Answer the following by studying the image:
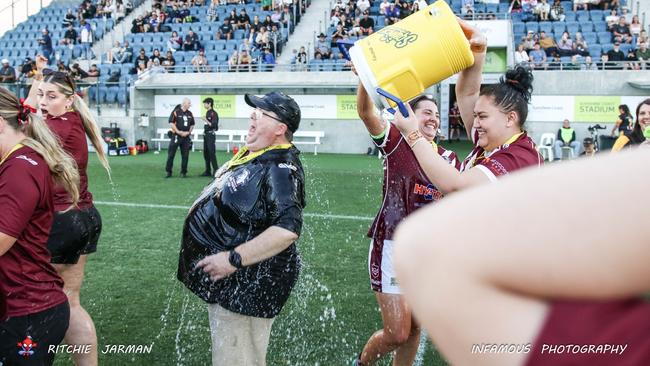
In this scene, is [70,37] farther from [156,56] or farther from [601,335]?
[601,335]

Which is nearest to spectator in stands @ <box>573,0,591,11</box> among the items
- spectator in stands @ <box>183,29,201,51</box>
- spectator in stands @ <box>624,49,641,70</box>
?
spectator in stands @ <box>624,49,641,70</box>

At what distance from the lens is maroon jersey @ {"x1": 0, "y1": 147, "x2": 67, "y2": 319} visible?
254 centimetres

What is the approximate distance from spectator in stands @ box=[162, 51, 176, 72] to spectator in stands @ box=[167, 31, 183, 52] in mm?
653

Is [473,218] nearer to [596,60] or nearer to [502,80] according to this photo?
[502,80]

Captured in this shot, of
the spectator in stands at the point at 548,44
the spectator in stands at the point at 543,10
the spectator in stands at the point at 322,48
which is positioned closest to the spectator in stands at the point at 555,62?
the spectator in stands at the point at 548,44

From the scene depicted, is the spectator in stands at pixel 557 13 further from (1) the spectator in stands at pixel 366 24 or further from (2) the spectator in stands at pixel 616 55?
(1) the spectator in stands at pixel 366 24

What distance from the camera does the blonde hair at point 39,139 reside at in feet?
9.18

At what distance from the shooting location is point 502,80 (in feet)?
10.7

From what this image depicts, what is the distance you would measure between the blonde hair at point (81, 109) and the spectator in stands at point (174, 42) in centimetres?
2227

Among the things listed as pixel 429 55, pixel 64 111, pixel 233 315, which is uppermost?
pixel 429 55

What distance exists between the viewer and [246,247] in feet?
9.94

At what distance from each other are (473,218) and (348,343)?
14.0 ft

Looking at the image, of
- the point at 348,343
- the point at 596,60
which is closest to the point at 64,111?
the point at 348,343

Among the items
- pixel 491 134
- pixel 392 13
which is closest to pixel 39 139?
pixel 491 134
